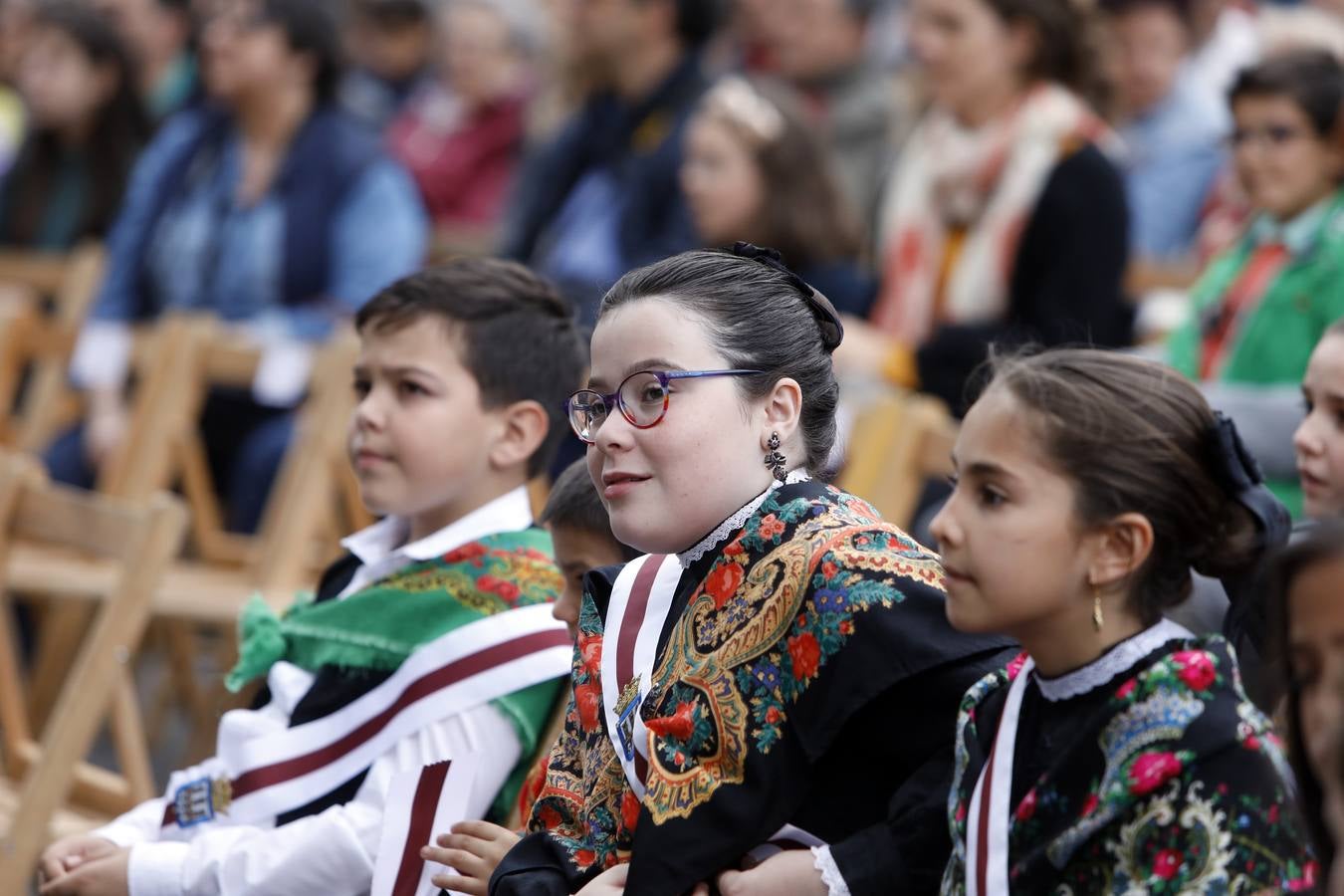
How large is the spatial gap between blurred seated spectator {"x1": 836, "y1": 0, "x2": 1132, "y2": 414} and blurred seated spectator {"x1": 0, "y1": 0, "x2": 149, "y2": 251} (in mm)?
3283

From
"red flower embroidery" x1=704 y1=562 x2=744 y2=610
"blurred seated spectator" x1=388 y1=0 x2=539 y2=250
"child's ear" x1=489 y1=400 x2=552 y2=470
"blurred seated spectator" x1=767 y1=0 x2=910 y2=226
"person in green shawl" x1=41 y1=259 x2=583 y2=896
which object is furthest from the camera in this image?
"blurred seated spectator" x1=388 y1=0 x2=539 y2=250

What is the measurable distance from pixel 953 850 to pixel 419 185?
6.00 m

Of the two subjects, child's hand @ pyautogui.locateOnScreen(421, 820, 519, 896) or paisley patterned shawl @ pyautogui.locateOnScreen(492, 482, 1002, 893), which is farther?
child's hand @ pyautogui.locateOnScreen(421, 820, 519, 896)

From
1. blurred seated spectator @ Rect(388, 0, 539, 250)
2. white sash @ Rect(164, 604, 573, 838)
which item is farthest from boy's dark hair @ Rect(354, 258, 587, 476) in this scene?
blurred seated spectator @ Rect(388, 0, 539, 250)

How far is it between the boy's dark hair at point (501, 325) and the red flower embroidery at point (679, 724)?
2.92ft

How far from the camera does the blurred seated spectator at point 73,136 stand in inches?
265

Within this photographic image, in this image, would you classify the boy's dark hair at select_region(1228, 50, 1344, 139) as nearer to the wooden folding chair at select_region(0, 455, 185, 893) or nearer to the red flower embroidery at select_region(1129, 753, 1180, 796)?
the wooden folding chair at select_region(0, 455, 185, 893)

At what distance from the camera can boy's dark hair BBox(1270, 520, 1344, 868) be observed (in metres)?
1.52

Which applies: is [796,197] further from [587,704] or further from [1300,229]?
[587,704]

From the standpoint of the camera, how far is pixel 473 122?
756 centimetres

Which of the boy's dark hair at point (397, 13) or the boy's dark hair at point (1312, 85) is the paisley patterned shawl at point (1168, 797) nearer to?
the boy's dark hair at point (1312, 85)

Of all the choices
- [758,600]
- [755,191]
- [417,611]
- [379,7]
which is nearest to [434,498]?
[417,611]

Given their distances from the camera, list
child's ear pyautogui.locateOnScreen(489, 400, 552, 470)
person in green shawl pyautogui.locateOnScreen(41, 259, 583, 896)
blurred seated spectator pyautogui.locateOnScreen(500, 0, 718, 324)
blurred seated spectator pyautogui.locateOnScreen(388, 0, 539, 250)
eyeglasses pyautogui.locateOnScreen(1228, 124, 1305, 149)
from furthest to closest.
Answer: blurred seated spectator pyautogui.locateOnScreen(388, 0, 539, 250), blurred seated spectator pyautogui.locateOnScreen(500, 0, 718, 324), eyeglasses pyautogui.locateOnScreen(1228, 124, 1305, 149), child's ear pyautogui.locateOnScreen(489, 400, 552, 470), person in green shawl pyautogui.locateOnScreen(41, 259, 583, 896)

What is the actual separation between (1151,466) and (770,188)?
3.22 meters
